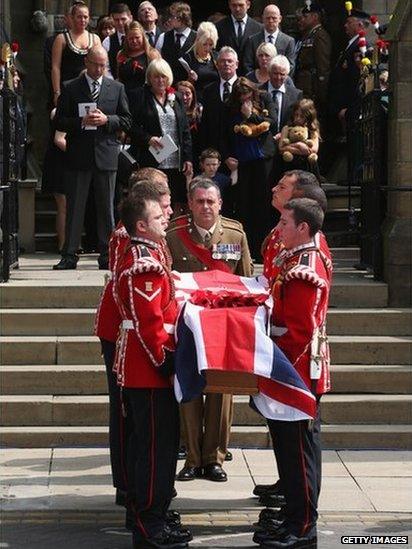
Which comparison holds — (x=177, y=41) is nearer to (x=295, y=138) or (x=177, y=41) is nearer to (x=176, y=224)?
(x=295, y=138)

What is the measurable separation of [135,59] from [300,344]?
6798mm

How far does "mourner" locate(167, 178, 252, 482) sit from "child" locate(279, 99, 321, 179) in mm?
3645

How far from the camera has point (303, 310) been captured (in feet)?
29.0

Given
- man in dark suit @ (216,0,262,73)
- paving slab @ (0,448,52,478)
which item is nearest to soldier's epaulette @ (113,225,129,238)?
paving slab @ (0,448,52,478)

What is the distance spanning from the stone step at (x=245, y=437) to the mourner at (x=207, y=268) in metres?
1.01

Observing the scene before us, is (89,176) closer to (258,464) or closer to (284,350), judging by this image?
(258,464)

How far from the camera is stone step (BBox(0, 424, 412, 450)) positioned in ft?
38.3

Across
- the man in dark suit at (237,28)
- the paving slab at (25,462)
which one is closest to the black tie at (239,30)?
the man in dark suit at (237,28)

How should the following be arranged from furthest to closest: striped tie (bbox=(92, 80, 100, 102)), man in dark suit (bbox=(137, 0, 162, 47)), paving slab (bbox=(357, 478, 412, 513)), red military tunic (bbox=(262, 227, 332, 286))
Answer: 1. man in dark suit (bbox=(137, 0, 162, 47))
2. striped tie (bbox=(92, 80, 100, 102))
3. paving slab (bbox=(357, 478, 412, 513))
4. red military tunic (bbox=(262, 227, 332, 286))

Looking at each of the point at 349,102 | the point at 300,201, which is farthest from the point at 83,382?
the point at 349,102

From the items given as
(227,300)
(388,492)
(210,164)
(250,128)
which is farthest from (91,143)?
(227,300)

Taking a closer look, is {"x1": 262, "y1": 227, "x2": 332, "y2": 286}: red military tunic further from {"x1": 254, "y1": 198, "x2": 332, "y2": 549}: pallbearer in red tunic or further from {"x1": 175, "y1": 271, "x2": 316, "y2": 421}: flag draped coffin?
{"x1": 175, "y1": 271, "x2": 316, "y2": 421}: flag draped coffin

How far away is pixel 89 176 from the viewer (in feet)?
47.0

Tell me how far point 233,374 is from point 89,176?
19.0 ft
